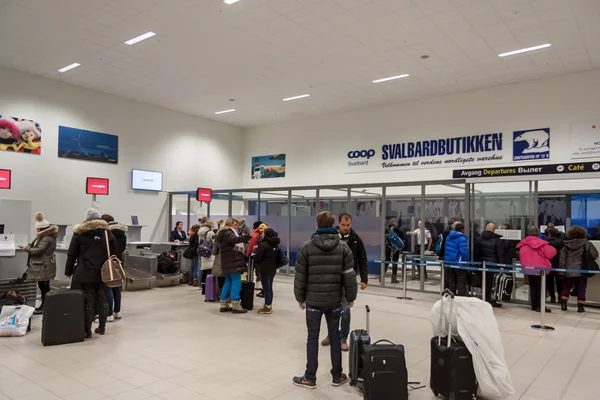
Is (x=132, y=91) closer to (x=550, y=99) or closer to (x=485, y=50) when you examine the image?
(x=485, y=50)

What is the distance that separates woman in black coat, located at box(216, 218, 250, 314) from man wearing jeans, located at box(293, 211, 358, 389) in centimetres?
310

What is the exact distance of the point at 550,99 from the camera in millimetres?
11375

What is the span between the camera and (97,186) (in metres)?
12.5

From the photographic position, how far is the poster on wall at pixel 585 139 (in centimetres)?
1068

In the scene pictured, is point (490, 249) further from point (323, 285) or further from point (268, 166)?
point (268, 166)

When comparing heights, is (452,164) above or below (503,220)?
above

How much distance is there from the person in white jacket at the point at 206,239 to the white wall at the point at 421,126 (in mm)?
6313

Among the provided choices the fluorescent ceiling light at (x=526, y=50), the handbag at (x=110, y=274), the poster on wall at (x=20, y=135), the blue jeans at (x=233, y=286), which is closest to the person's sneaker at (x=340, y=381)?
the handbag at (x=110, y=274)

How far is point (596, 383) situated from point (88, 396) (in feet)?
15.4

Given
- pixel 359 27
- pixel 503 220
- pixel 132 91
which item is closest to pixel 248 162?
pixel 132 91

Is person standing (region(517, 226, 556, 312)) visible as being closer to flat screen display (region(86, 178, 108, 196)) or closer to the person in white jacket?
the person in white jacket

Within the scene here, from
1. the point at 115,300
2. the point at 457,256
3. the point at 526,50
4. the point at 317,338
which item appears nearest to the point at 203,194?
the point at 115,300

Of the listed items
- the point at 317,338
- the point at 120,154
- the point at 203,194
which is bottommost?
the point at 317,338

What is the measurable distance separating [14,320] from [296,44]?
7.48 meters
